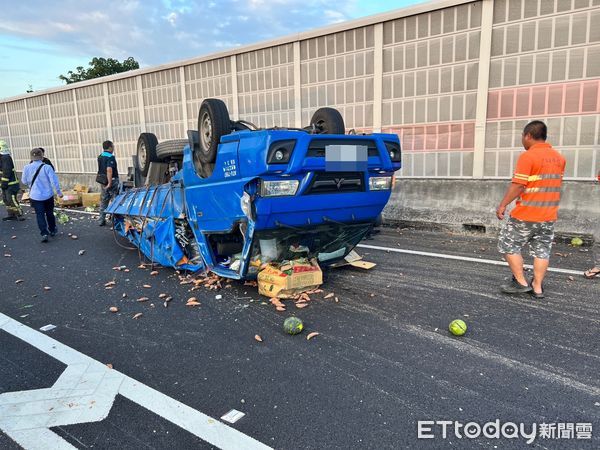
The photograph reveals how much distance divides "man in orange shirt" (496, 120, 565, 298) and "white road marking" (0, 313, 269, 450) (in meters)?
3.32

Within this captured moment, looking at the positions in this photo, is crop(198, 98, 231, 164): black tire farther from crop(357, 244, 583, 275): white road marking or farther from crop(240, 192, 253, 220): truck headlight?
crop(357, 244, 583, 275): white road marking

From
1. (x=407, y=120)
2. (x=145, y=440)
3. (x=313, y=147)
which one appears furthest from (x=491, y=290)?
(x=407, y=120)

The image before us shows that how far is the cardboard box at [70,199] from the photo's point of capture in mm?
12977

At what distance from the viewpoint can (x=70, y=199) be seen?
1310 centimetres

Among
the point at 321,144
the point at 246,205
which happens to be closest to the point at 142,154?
the point at 246,205

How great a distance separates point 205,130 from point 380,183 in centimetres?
196

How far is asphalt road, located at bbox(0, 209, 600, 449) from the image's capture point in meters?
2.45

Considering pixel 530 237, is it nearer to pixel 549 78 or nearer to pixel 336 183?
pixel 336 183

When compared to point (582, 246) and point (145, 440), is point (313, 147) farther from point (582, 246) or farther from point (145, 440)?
point (582, 246)

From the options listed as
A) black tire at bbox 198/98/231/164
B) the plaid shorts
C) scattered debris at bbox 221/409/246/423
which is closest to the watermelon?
scattered debris at bbox 221/409/246/423

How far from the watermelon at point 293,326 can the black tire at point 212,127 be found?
5.96 ft

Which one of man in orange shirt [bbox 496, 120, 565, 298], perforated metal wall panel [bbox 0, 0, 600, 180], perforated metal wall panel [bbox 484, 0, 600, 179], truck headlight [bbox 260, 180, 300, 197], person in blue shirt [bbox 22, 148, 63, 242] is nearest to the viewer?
truck headlight [bbox 260, 180, 300, 197]

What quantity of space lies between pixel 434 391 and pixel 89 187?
16208 mm

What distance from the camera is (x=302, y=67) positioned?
1018 centimetres
